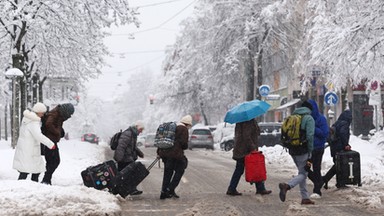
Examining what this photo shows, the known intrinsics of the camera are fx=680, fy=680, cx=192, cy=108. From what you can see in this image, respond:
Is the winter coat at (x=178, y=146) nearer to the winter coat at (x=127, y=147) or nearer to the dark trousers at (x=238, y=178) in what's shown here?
the winter coat at (x=127, y=147)

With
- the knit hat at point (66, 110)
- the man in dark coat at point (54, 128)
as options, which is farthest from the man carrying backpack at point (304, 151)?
the man in dark coat at point (54, 128)

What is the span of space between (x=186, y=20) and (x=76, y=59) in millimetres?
27218

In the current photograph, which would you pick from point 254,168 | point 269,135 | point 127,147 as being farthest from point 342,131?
point 269,135

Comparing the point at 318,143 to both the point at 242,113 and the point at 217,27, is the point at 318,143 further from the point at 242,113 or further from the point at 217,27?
the point at 217,27

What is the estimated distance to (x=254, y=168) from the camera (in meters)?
12.4

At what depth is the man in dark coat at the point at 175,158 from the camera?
1259cm

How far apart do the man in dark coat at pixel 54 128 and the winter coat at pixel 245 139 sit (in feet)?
10.4

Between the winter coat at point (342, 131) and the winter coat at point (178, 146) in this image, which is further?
the winter coat at point (342, 131)

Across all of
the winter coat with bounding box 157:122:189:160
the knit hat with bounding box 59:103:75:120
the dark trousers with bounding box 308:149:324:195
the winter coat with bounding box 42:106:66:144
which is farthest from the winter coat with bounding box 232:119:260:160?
the winter coat with bounding box 42:106:66:144

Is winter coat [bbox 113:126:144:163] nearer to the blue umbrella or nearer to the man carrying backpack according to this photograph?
the blue umbrella

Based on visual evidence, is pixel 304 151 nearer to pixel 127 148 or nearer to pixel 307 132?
pixel 307 132

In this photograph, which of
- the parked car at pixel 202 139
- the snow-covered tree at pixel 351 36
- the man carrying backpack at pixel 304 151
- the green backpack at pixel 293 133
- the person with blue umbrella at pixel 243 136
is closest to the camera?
the man carrying backpack at pixel 304 151

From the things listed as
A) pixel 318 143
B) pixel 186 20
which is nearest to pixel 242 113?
pixel 318 143

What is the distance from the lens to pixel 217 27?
4172cm
